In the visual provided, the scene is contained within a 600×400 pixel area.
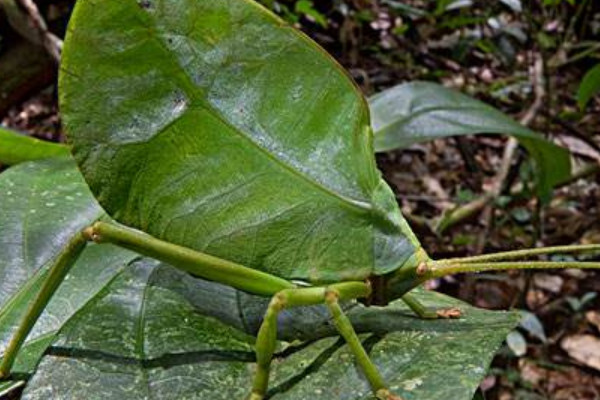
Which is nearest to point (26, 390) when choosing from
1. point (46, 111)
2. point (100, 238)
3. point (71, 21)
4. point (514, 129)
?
point (100, 238)

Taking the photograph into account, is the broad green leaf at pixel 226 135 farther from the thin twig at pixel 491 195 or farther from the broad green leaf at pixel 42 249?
the thin twig at pixel 491 195

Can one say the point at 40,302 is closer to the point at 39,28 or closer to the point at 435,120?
the point at 435,120

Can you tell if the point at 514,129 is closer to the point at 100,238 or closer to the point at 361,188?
the point at 361,188

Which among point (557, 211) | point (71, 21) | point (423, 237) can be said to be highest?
point (71, 21)

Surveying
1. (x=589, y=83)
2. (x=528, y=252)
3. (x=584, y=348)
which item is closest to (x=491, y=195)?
(x=589, y=83)

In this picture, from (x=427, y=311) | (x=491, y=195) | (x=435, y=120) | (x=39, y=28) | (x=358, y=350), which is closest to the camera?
(x=358, y=350)

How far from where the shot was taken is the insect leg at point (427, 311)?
0.89 metres

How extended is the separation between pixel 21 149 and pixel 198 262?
56 cm

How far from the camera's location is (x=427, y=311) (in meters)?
0.91

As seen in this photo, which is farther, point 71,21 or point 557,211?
point 557,211

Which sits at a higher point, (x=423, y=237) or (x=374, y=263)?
(x=374, y=263)

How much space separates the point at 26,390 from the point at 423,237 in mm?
1688

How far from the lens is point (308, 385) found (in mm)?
744

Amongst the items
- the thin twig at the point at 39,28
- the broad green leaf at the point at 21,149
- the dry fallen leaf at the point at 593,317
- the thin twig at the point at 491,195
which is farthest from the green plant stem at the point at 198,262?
the dry fallen leaf at the point at 593,317
